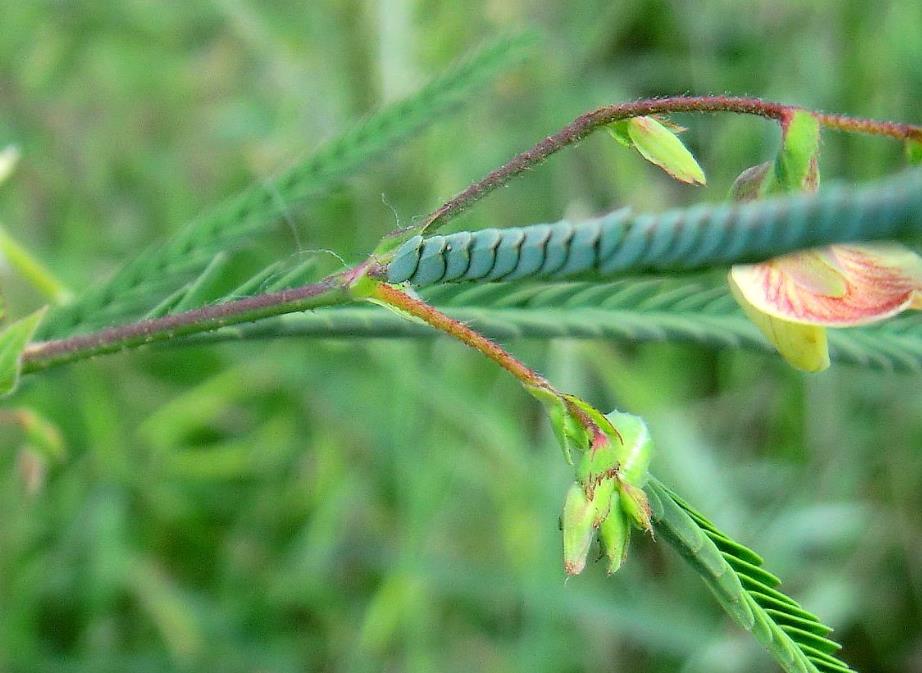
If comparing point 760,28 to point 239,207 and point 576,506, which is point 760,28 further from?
point 576,506

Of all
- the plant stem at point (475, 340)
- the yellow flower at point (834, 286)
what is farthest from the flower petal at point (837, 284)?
the plant stem at point (475, 340)

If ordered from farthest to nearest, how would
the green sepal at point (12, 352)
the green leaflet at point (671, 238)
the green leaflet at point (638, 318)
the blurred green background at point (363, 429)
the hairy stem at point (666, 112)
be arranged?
the blurred green background at point (363, 429)
the green leaflet at point (638, 318)
the green sepal at point (12, 352)
the hairy stem at point (666, 112)
the green leaflet at point (671, 238)

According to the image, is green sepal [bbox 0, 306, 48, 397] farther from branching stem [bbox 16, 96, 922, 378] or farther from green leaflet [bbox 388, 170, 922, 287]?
green leaflet [bbox 388, 170, 922, 287]

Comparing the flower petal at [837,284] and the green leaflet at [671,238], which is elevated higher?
the green leaflet at [671,238]

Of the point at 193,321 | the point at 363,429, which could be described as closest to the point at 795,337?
the point at 193,321

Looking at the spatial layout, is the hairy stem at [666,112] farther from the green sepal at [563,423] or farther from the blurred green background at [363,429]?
the blurred green background at [363,429]
